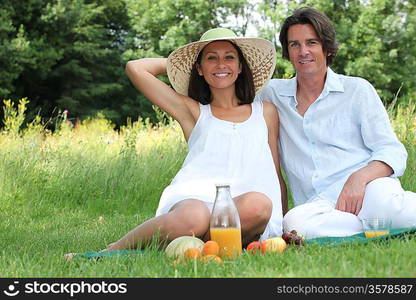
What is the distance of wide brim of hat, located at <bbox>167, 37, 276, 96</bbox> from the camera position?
12.5 feet

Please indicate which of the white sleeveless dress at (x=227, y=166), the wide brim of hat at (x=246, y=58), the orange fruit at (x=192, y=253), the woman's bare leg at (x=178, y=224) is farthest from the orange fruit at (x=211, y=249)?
the wide brim of hat at (x=246, y=58)

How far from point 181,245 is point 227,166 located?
2.28 feet

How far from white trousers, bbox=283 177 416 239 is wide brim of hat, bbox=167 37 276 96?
882mm

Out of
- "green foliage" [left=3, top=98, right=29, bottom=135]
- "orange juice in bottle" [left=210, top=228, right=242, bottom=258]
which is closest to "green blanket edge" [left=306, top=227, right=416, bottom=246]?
"orange juice in bottle" [left=210, top=228, right=242, bottom=258]

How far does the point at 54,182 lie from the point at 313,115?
3026 millimetres

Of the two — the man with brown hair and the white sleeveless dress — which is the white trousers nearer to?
the man with brown hair

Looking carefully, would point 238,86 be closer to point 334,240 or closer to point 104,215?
point 334,240

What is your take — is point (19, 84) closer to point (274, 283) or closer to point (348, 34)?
point (348, 34)

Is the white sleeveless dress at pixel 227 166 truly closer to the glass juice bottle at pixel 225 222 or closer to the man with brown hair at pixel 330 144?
the man with brown hair at pixel 330 144

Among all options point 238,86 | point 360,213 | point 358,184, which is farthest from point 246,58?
point 360,213

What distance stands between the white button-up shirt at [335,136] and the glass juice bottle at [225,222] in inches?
32.4

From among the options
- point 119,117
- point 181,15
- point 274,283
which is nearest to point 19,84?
point 119,117

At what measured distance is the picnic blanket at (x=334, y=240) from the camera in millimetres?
3092

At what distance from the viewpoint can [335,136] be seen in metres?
3.66
